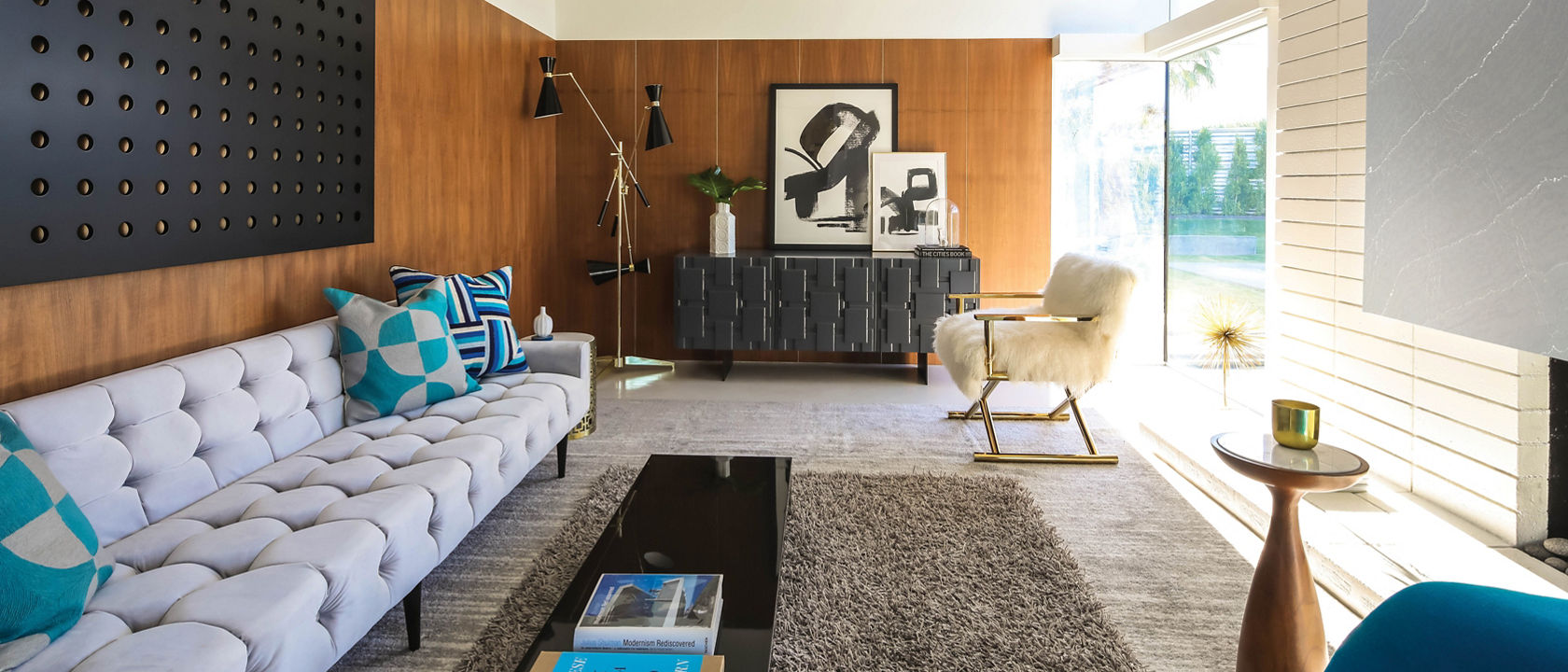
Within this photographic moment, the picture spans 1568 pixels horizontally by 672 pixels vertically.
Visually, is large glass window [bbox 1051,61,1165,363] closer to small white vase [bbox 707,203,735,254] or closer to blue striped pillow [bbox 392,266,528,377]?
small white vase [bbox 707,203,735,254]

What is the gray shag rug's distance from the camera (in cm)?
243

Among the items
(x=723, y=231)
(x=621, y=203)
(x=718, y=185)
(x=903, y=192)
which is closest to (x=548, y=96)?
(x=621, y=203)

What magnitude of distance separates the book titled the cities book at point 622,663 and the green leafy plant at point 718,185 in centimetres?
453

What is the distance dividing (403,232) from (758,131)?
2.66 m

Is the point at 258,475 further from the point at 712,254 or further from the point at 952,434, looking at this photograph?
the point at 712,254

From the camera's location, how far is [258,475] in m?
2.47

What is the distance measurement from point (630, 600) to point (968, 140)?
483 cm

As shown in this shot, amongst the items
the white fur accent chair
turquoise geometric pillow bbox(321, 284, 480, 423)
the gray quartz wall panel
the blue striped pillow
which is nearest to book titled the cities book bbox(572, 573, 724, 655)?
turquoise geometric pillow bbox(321, 284, 480, 423)

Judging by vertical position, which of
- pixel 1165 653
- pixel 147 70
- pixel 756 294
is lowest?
pixel 1165 653

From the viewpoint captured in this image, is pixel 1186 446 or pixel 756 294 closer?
pixel 1186 446

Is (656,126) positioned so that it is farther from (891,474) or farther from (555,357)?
(891,474)

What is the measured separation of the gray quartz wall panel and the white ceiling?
367cm

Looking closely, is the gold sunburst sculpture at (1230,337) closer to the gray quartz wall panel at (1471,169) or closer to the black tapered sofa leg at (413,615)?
the gray quartz wall panel at (1471,169)

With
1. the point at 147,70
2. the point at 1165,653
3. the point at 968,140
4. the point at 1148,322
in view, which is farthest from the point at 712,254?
the point at 1165,653
